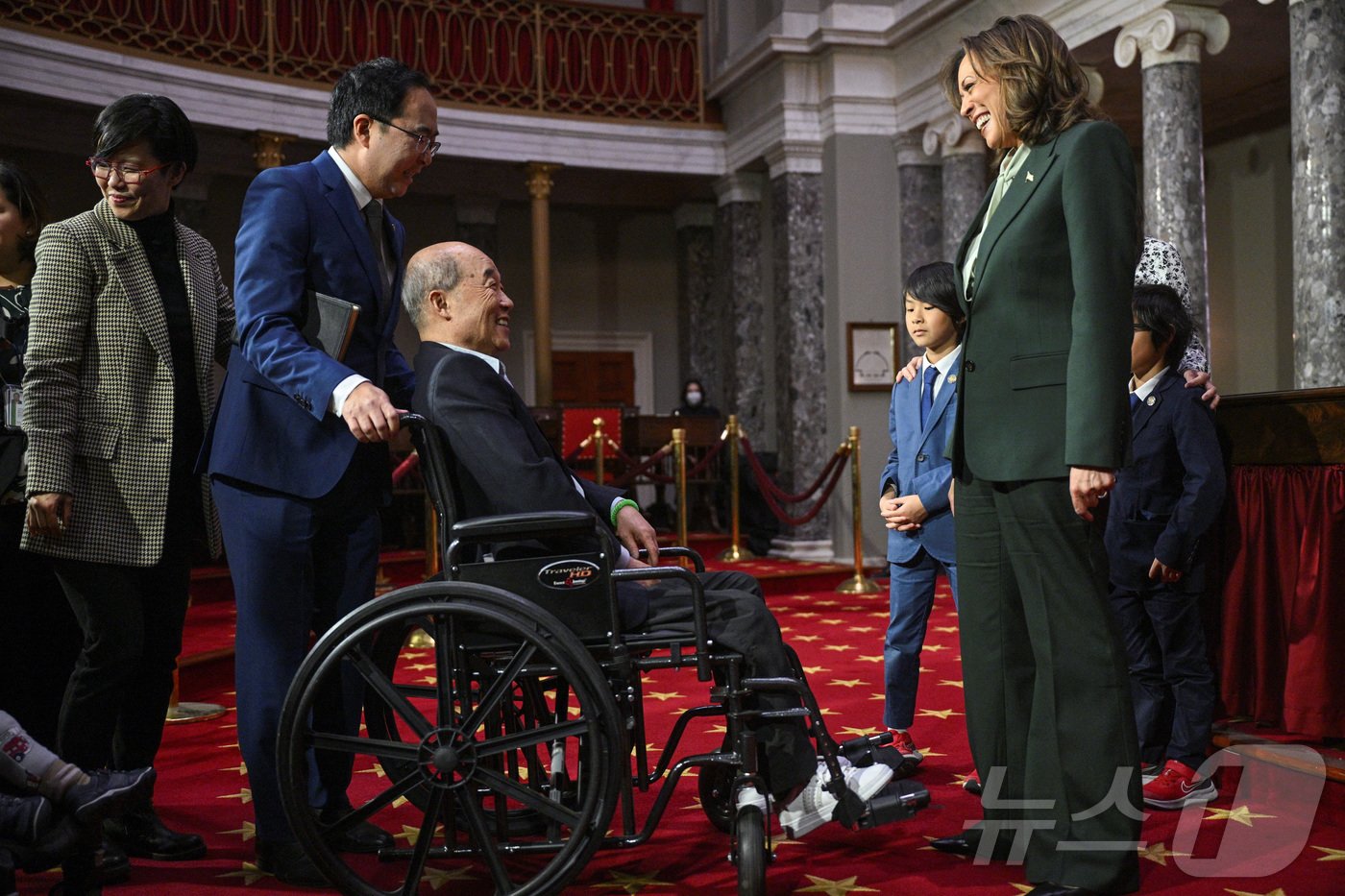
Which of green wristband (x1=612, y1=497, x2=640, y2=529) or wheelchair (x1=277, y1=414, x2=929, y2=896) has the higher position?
green wristband (x1=612, y1=497, x2=640, y2=529)

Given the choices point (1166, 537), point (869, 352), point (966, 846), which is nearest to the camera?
point (966, 846)

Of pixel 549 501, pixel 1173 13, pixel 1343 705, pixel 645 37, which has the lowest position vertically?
pixel 1343 705

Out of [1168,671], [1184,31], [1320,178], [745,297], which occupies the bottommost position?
[1168,671]

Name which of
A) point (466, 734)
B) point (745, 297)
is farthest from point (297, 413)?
point (745, 297)

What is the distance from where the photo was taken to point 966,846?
2.41 meters

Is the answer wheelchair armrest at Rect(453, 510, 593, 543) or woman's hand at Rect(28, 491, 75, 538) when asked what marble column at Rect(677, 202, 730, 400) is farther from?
wheelchair armrest at Rect(453, 510, 593, 543)

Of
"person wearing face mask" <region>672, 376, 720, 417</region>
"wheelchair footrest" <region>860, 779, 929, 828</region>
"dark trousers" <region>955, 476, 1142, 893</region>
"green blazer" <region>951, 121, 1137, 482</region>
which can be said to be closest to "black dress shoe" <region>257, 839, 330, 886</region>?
"wheelchair footrest" <region>860, 779, 929, 828</region>

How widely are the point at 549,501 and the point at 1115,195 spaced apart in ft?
3.75

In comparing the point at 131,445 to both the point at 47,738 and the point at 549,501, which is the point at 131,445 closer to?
the point at 47,738

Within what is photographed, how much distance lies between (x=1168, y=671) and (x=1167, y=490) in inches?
17.6

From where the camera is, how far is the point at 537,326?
10977mm

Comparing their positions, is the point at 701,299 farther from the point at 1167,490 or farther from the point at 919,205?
the point at 1167,490

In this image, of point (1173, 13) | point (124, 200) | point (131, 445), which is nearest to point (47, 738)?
point (131, 445)

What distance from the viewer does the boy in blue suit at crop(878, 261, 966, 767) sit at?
3.03 meters
